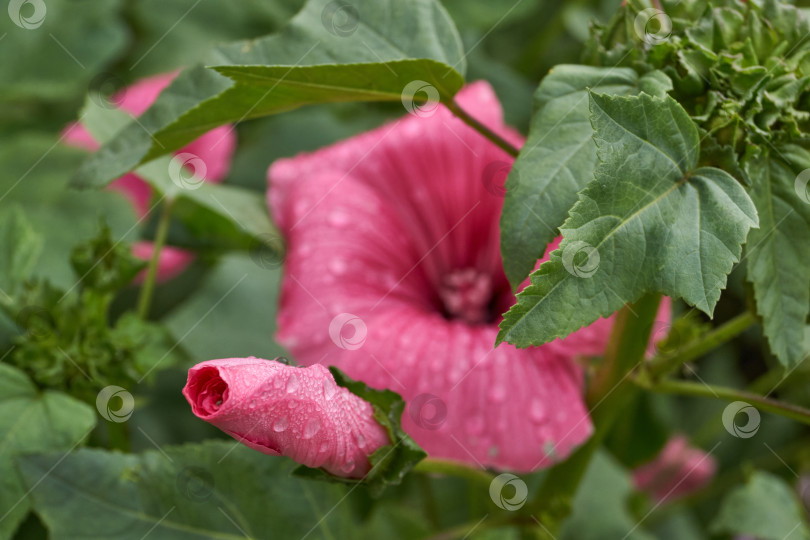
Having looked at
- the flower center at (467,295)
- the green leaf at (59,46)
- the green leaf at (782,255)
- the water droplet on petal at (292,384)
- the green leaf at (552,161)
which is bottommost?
the flower center at (467,295)

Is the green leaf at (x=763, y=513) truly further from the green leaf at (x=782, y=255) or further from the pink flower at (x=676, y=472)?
the green leaf at (x=782, y=255)

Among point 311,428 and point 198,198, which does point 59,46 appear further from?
point 311,428

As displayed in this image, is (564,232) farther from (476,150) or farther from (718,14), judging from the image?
(476,150)

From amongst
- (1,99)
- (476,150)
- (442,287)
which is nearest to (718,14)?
(476,150)

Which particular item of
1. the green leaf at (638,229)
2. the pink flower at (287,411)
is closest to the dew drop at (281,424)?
the pink flower at (287,411)

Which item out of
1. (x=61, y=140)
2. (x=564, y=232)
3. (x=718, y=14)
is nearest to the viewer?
(x=564, y=232)

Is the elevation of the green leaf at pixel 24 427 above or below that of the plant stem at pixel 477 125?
above
